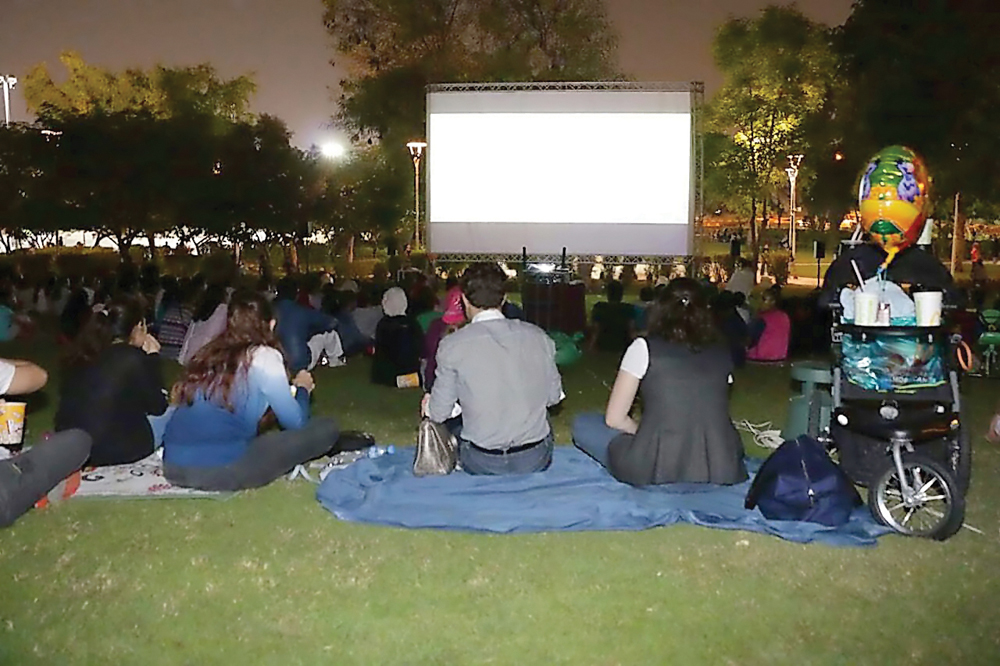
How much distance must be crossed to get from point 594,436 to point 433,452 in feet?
2.98

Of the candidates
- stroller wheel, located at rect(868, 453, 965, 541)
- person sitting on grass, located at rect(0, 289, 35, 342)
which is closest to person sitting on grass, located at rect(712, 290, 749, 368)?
stroller wheel, located at rect(868, 453, 965, 541)

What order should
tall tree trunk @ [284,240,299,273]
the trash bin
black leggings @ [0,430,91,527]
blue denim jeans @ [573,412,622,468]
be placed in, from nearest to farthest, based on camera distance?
1. black leggings @ [0,430,91,527]
2. blue denim jeans @ [573,412,622,468]
3. the trash bin
4. tall tree trunk @ [284,240,299,273]

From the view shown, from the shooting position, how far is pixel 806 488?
478 centimetres

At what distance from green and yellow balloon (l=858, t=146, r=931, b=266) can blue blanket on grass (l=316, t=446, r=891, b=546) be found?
54.0 inches

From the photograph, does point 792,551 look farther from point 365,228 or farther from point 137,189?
point 365,228

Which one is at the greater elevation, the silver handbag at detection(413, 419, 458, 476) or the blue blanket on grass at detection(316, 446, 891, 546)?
the silver handbag at detection(413, 419, 458, 476)

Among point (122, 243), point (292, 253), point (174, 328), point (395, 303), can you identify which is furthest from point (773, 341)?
point (292, 253)

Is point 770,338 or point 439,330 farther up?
point 439,330

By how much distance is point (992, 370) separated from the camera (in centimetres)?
1013

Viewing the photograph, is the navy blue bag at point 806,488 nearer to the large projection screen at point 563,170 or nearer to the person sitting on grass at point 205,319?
the person sitting on grass at point 205,319

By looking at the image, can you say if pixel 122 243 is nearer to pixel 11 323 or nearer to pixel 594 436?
pixel 11 323

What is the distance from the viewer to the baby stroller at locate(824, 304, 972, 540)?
15.3 feet

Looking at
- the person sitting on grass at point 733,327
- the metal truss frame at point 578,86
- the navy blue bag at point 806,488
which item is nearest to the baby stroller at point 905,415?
the navy blue bag at point 806,488

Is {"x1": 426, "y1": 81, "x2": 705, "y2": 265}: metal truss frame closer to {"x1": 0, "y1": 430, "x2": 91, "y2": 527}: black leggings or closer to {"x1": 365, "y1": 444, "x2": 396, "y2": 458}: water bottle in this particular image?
{"x1": 365, "y1": 444, "x2": 396, "y2": 458}: water bottle
